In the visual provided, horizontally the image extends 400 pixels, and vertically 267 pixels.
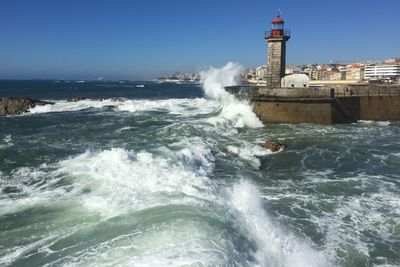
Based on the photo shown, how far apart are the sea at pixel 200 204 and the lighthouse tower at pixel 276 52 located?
8.53 meters

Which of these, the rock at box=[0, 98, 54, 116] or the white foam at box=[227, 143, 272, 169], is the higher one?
the rock at box=[0, 98, 54, 116]

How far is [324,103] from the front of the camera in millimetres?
18891

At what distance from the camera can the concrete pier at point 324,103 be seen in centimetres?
1891

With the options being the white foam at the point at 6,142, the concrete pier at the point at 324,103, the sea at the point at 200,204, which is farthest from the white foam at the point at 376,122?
the white foam at the point at 6,142

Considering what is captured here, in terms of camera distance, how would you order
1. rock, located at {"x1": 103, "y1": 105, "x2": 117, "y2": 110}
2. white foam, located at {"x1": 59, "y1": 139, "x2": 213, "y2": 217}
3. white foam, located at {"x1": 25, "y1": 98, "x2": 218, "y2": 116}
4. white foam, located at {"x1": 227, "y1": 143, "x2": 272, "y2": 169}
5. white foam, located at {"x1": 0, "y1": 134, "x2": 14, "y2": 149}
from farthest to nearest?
1. rock, located at {"x1": 103, "y1": 105, "x2": 117, "y2": 110}
2. white foam, located at {"x1": 25, "y1": 98, "x2": 218, "y2": 116}
3. white foam, located at {"x1": 0, "y1": 134, "x2": 14, "y2": 149}
4. white foam, located at {"x1": 227, "y1": 143, "x2": 272, "y2": 169}
5. white foam, located at {"x1": 59, "y1": 139, "x2": 213, "y2": 217}

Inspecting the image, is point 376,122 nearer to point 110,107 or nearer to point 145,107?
point 145,107

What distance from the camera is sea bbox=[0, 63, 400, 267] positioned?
5.06 metres

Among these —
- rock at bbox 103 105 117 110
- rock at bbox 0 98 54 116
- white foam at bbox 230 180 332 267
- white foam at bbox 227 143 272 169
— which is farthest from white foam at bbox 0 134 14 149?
rock at bbox 103 105 117 110

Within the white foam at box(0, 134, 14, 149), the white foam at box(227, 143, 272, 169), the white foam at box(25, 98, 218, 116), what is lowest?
the white foam at box(227, 143, 272, 169)

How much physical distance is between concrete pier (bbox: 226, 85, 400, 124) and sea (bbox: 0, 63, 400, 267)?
4.73 m

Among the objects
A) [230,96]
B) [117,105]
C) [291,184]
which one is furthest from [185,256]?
[117,105]

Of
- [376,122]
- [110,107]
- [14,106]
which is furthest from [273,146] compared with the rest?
[14,106]

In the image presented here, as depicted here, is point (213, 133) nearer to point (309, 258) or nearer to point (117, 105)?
point (309, 258)

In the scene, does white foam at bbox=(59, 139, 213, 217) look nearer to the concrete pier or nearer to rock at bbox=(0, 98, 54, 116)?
the concrete pier
